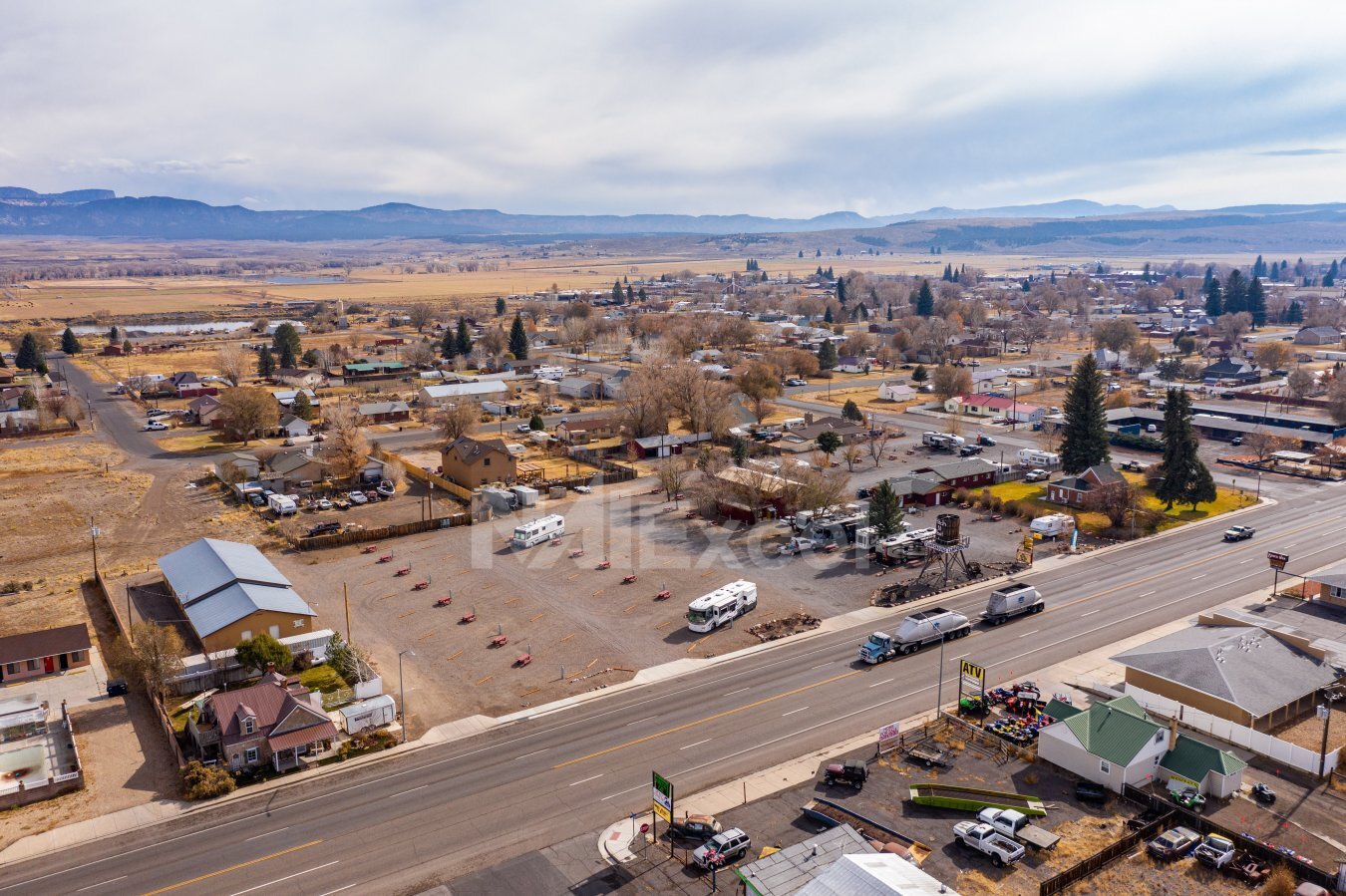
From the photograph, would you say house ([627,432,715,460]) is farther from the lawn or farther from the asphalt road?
the asphalt road

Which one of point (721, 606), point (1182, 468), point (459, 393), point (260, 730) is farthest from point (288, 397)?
point (1182, 468)

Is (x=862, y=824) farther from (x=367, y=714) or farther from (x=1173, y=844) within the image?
(x=367, y=714)

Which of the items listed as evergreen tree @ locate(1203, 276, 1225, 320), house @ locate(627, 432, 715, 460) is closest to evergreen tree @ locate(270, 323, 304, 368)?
house @ locate(627, 432, 715, 460)

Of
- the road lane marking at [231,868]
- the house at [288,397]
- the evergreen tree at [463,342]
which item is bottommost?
the road lane marking at [231,868]

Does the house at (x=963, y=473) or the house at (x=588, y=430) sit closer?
the house at (x=963, y=473)

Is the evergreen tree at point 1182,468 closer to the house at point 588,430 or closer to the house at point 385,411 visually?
the house at point 588,430

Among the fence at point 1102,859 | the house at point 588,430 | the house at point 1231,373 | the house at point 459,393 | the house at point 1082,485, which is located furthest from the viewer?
the house at point 1231,373

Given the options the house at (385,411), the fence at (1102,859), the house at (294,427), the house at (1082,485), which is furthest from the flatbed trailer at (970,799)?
the house at (385,411)
